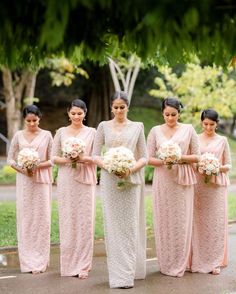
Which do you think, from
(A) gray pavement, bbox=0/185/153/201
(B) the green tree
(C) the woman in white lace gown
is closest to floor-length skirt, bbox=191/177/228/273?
(C) the woman in white lace gown

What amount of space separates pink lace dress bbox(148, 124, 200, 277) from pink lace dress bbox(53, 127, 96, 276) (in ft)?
2.94

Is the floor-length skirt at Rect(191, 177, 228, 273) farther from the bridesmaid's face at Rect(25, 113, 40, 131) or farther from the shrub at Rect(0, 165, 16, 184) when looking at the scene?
the shrub at Rect(0, 165, 16, 184)

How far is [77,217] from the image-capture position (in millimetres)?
8547

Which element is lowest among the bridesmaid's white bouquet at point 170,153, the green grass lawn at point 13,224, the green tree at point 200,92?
the green grass lawn at point 13,224

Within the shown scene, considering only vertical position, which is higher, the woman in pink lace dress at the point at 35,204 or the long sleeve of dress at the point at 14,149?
the long sleeve of dress at the point at 14,149

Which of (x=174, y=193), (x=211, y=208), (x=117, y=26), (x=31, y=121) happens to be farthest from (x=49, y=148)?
(x=117, y=26)

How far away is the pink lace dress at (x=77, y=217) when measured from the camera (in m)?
8.52

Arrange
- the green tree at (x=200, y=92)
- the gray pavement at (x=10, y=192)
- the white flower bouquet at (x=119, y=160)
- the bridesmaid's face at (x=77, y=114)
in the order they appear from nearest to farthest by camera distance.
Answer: the white flower bouquet at (x=119, y=160), the bridesmaid's face at (x=77, y=114), the gray pavement at (x=10, y=192), the green tree at (x=200, y=92)

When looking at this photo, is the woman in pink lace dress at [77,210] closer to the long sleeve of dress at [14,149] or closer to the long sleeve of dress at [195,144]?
the long sleeve of dress at [14,149]

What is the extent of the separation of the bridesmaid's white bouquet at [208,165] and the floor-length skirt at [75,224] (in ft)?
4.79

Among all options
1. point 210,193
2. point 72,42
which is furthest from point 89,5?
point 210,193

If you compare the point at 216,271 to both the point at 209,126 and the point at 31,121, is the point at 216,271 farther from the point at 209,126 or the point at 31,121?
the point at 31,121

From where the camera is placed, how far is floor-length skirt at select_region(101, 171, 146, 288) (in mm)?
7844

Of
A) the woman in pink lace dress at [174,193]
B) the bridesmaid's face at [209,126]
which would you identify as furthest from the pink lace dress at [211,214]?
the woman in pink lace dress at [174,193]
